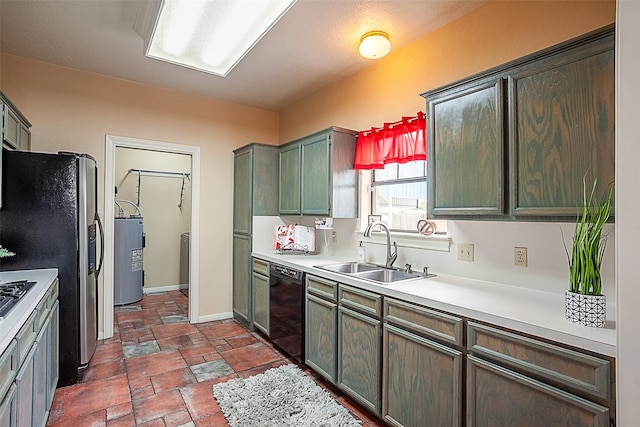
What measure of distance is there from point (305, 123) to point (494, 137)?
8.51 feet

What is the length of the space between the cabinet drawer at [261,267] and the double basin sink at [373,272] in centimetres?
80

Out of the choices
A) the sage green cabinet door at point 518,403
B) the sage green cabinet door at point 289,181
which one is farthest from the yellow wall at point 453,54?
the sage green cabinet door at point 518,403

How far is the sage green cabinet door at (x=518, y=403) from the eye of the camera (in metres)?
1.23

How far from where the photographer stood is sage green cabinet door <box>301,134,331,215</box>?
10.1 feet

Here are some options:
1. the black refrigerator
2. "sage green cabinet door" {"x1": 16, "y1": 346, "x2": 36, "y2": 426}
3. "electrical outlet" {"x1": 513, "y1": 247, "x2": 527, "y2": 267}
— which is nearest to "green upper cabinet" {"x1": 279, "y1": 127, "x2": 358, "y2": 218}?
"electrical outlet" {"x1": 513, "y1": 247, "x2": 527, "y2": 267}

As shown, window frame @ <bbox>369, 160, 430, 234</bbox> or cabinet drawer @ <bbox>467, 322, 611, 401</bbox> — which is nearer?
cabinet drawer @ <bbox>467, 322, 611, 401</bbox>

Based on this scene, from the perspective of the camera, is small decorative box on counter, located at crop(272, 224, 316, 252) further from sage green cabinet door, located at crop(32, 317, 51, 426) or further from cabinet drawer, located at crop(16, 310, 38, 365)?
cabinet drawer, located at crop(16, 310, 38, 365)

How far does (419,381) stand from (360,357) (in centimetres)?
48

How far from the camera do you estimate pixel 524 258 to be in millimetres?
1933

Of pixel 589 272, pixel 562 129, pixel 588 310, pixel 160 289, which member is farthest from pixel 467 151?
pixel 160 289

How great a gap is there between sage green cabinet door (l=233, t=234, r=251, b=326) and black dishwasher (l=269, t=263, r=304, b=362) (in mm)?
608

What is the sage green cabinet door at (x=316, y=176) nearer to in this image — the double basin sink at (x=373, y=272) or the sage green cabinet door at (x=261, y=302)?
the double basin sink at (x=373, y=272)

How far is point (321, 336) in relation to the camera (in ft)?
8.39

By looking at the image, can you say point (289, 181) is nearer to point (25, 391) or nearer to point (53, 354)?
point (53, 354)
